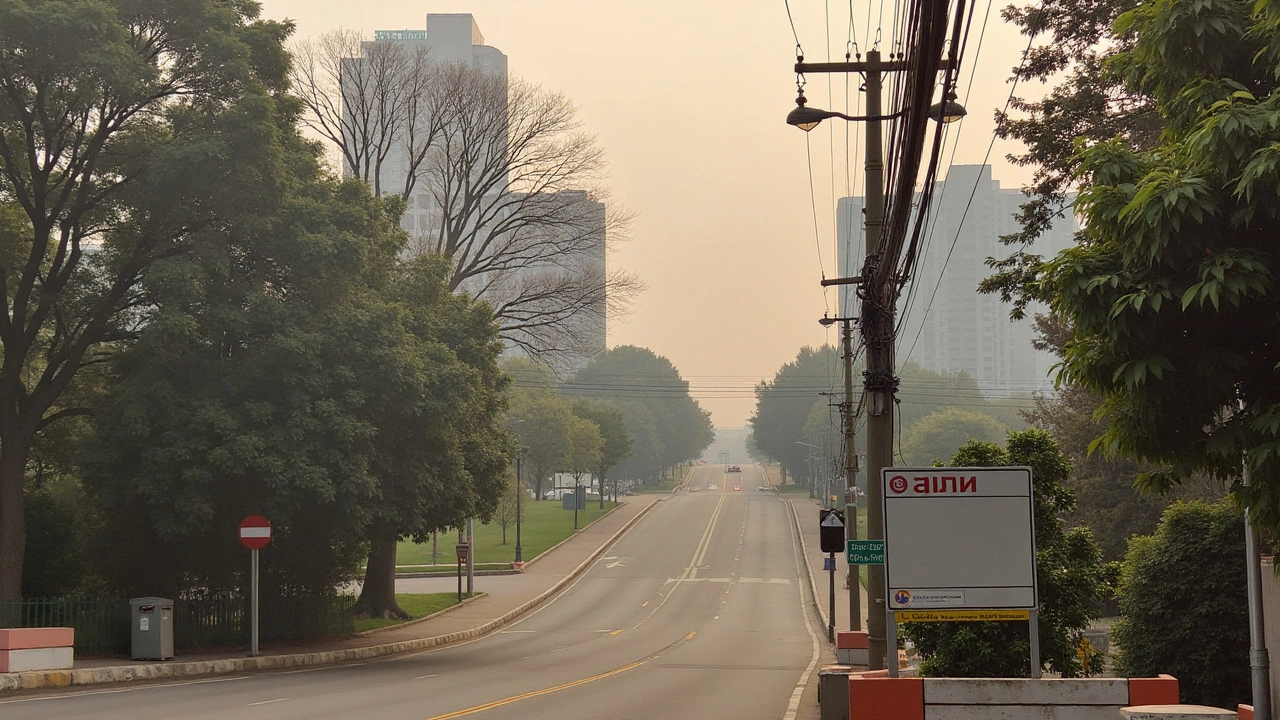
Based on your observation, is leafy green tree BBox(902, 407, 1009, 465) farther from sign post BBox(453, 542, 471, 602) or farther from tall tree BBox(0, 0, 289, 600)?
tall tree BBox(0, 0, 289, 600)

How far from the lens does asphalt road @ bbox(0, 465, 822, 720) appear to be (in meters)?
18.5

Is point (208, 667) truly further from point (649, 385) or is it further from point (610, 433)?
point (649, 385)

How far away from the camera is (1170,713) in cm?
999

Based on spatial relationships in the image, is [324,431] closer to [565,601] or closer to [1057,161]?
[1057,161]

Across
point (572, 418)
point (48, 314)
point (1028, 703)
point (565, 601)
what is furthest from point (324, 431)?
point (572, 418)

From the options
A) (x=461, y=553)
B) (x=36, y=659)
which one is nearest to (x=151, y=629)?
(x=36, y=659)

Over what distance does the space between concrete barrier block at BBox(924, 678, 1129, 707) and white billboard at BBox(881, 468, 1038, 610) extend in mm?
1050

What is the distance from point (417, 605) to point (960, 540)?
3644 centimetres

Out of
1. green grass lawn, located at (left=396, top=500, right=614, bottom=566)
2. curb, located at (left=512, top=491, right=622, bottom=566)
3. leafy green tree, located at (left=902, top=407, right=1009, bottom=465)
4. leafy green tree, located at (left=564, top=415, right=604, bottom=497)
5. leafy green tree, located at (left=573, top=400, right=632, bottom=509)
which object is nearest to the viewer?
curb, located at (left=512, top=491, right=622, bottom=566)

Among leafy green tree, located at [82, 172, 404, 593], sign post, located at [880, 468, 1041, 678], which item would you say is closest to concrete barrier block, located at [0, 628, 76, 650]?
leafy green tree, located at [82, 172, 404, 593]

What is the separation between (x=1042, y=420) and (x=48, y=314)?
3478 centimetres

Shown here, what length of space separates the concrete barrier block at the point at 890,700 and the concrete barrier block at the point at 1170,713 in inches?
74.0

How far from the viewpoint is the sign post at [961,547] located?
12.4m

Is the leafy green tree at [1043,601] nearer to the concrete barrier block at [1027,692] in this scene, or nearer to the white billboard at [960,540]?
the white billboard at [960,540]
